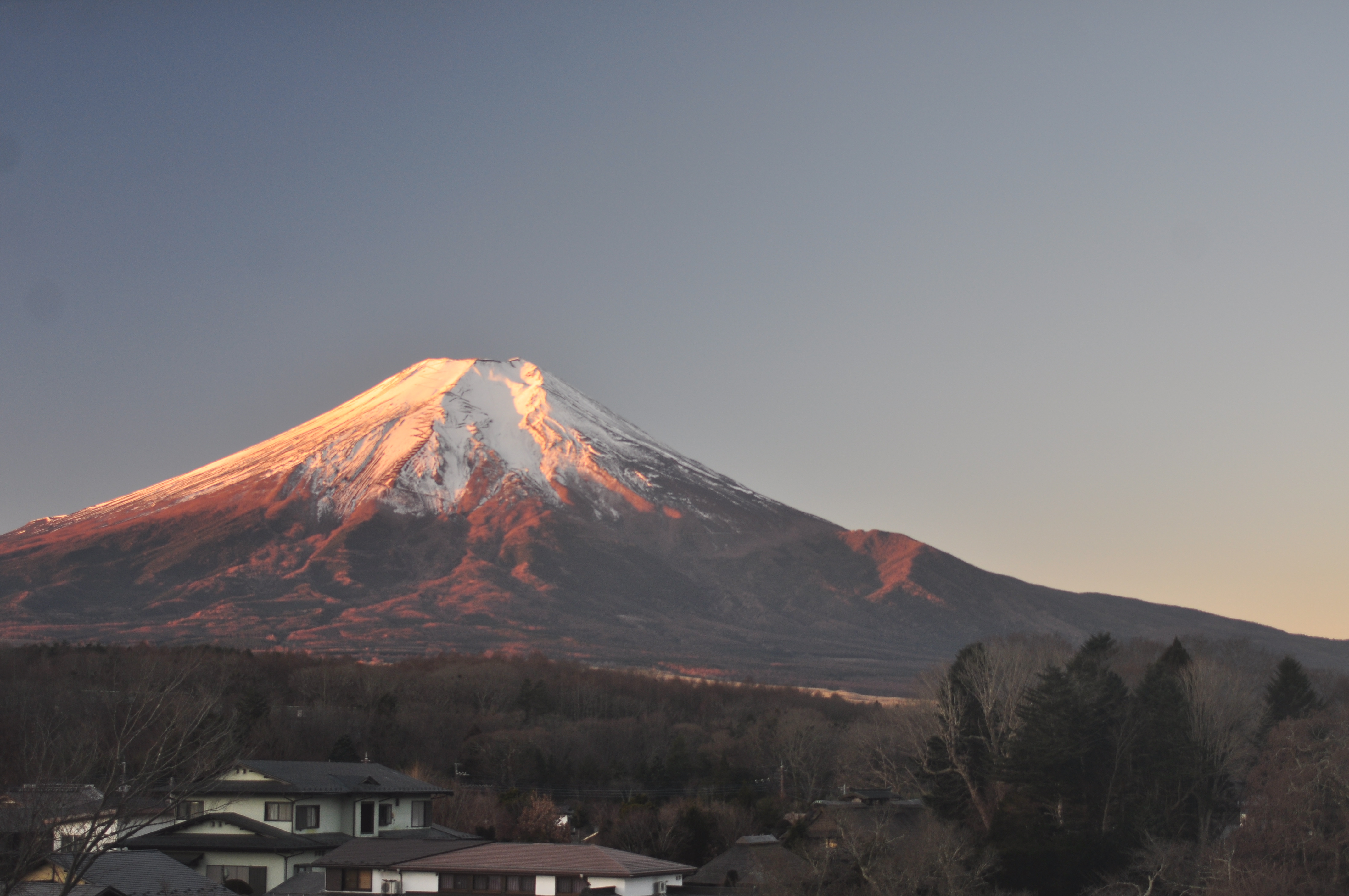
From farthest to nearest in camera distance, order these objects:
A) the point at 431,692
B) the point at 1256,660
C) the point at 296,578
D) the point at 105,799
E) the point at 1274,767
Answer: the point at 296,578 → the point at 1256,660 → the point at 431,692 → the point at 1274,767 → the point at 105,799

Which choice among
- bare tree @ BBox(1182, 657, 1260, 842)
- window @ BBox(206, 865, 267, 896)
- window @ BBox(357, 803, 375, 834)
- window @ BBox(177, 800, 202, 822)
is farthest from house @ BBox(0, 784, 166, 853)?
bare tree @ BBox(1182, 657, 1260, 842)

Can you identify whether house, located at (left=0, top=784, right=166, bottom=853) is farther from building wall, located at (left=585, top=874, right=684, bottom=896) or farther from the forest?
building wall, located at (left=585, top=874, right=684, bottom=896)

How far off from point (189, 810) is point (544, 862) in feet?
34.2

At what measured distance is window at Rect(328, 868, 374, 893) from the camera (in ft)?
117

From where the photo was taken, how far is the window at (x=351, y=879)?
35750 millimetres

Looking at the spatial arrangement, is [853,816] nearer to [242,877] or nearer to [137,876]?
[242,877]

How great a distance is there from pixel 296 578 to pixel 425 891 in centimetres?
16170

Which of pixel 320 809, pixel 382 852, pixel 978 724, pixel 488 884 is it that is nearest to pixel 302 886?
pixel 382 852

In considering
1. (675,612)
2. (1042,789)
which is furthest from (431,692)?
(675,612)

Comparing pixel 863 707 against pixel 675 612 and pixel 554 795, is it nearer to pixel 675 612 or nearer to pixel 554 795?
pixel 554 795

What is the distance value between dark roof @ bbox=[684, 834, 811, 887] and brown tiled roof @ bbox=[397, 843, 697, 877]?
10.8 feet

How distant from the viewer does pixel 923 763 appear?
5328cm

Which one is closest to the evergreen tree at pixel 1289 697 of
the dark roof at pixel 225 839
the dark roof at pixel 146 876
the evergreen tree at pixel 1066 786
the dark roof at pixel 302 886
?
the evergreen tree at pixel 1066 786

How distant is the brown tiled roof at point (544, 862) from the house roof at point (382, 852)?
0.38m
